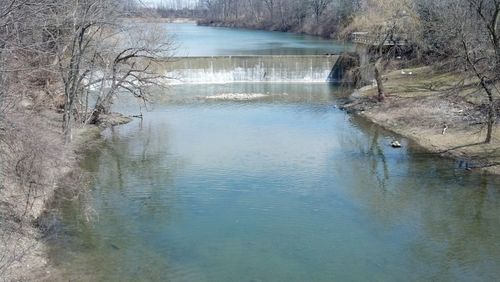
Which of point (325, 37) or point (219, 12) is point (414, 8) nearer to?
point (325, 37)

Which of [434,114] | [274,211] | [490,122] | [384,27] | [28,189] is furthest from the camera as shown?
[384,27]

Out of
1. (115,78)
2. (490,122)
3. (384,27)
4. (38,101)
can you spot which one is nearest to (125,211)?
(38,101)

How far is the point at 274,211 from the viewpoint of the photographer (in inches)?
581

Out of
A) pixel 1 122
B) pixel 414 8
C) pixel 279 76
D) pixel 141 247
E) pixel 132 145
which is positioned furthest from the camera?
pixel 279 76

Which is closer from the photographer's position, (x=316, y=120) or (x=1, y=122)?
(x=1, y=122)

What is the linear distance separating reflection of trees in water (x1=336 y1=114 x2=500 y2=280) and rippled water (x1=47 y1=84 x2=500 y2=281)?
4cm

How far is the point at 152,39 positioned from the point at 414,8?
53.9 feet

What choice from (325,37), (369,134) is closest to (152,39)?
(369,134)

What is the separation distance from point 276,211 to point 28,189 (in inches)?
258

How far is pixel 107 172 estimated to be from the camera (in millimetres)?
18406

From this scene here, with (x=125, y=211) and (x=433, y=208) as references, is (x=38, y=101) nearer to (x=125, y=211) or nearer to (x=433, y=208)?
(x=125, y=211)

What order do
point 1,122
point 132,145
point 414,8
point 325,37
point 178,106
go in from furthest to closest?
point 325,37
point 414,8
point 178,106
point 132,145
point 1,122

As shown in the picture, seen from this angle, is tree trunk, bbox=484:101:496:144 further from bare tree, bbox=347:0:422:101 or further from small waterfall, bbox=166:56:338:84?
small waterfall, bbox=166:56:338:84

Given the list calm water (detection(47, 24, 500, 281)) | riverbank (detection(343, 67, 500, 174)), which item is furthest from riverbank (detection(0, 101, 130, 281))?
riverbank (detection(343, 67, 500, 174))
